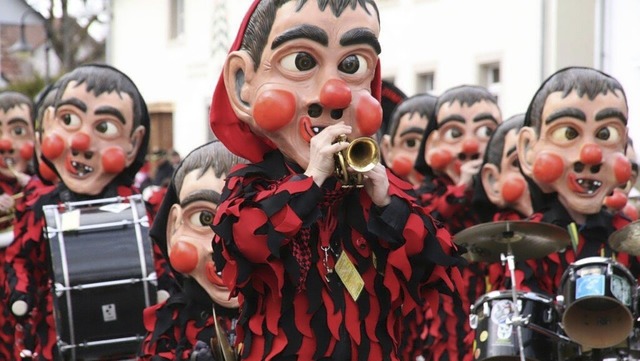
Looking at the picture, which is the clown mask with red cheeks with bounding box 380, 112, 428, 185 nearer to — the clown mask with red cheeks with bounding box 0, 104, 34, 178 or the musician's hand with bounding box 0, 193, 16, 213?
the clown mask with red cheeks with bounding box 0, 104, 34, 178

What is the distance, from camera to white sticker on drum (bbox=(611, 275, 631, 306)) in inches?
320

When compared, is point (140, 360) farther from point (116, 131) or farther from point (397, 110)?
point (397, 110)

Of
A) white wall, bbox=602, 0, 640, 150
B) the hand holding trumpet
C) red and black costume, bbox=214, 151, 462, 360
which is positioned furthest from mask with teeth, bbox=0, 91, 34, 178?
white wall, bbox=602, 0, 640, 150

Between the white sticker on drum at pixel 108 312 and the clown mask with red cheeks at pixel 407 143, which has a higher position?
the clown mask with red cheeks at pixel 407 143

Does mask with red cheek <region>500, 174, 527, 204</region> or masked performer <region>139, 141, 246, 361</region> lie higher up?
mask with red cheek <region>500, 174, 527, 204</region>

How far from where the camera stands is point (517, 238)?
8484 millimetres

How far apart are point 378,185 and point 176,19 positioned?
114ft

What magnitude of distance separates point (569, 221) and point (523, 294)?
0.62m

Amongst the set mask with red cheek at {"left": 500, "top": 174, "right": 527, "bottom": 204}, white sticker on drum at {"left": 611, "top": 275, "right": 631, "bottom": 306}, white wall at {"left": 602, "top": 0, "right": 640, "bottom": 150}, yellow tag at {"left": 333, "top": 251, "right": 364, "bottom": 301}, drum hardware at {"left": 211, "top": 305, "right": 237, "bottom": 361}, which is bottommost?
drum hardware at {"left": 211, "top": 305, "right": 237, "bottom": 361}

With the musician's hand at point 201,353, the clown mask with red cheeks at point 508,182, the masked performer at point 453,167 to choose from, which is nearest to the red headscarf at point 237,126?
the musician's hand at point 201,353

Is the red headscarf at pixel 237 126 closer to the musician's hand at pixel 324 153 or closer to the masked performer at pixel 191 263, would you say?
the musician's hand at pixel 324 153

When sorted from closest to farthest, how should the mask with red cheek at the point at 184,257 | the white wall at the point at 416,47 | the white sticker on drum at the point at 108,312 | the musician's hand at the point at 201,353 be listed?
the musician's hand at the point at 201,353 → the mask with red cheek at the point at 184,257 → the white sticker on drum at the point at 108,312 → the white wall at the point at 416,47

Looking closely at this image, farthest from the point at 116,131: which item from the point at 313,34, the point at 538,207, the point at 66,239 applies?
the point at 313,34

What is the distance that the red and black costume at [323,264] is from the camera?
564 centimetres
